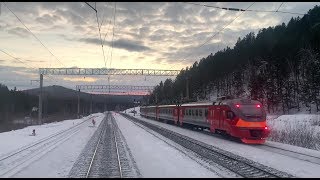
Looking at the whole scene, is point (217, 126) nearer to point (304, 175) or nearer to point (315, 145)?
point (315, 145)

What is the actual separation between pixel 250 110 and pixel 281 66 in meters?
63.0

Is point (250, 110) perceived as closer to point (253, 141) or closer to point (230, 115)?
point (230, 115)

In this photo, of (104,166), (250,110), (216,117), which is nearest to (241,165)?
(104,166)

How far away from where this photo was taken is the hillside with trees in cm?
7419

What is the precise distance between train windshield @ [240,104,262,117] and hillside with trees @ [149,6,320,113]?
28813 mm

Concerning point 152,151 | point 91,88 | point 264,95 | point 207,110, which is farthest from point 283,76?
point 152,151

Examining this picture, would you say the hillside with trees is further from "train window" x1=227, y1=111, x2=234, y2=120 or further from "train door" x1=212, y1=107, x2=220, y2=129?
"train window" x1=227, y1=111, x2=234, y2=120

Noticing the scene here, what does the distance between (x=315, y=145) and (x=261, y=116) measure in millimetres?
3477

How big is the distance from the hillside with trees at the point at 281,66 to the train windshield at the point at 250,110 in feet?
94.5

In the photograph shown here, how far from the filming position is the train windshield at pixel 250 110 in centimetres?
2600

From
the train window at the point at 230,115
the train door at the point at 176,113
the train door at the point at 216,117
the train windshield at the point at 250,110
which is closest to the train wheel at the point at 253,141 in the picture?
the train windshield at the point at 250,110

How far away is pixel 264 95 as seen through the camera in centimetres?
8488

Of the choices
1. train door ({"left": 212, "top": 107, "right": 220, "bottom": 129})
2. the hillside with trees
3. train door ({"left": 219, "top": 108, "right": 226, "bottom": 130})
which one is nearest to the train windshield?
train door ({"left": 219, "top": 108, "right": 226, "bottom": 130})

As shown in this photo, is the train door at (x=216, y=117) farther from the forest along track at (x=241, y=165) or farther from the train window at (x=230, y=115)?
the forest along track at (x=241, y=165)
